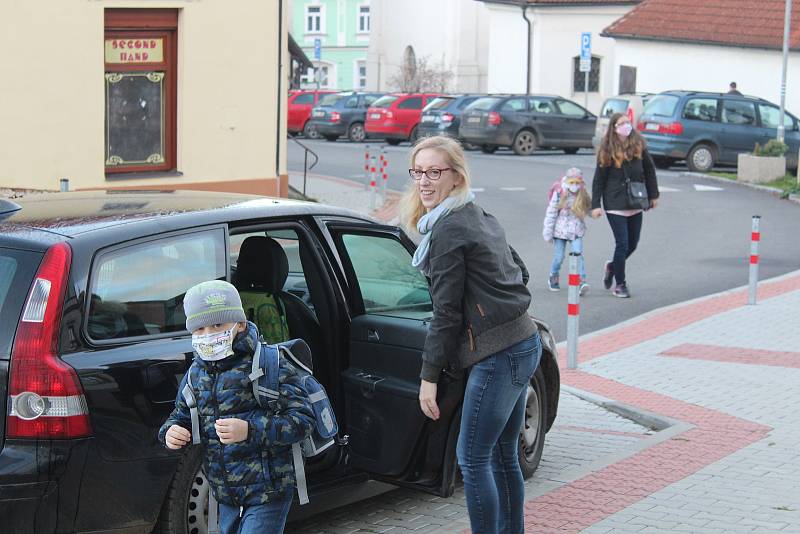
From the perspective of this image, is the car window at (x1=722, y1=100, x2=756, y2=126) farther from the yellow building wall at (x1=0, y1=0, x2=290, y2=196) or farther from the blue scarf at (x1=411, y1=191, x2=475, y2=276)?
the blue scarf at (x1=411, y1=191, x2=475, y2=276)

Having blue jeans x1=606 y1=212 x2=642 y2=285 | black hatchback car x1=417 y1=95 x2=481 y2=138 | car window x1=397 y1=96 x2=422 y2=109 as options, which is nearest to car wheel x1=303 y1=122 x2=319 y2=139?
car window x1=397 y1=96 x2=422 y2=109

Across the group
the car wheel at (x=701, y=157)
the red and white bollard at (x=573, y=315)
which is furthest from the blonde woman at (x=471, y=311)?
the car wheel at (x=701, y=157)

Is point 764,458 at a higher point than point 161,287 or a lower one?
lower

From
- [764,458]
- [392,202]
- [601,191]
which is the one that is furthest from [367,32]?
[764,458]

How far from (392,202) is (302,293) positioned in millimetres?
17623

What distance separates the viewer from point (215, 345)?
4395mm

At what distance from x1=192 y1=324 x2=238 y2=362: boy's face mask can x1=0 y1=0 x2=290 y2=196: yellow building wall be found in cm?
1420

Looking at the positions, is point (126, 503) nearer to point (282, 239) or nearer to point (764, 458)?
point (282, 239)

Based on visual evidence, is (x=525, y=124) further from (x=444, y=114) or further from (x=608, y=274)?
(x=608, y=274)

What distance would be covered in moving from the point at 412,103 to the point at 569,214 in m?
27.0

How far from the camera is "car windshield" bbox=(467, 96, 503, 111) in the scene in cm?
3531

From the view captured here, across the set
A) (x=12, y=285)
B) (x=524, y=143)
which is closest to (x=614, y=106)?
(x=524, y=143)

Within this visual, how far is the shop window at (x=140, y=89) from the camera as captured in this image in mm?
19125

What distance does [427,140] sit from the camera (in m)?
5.33
